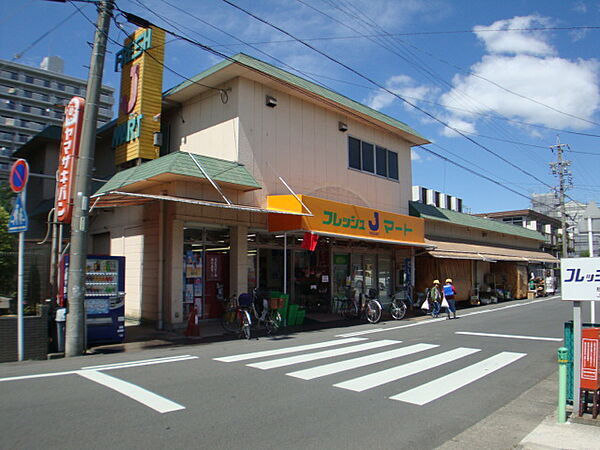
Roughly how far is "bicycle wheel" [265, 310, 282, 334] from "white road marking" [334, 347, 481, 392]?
484cm

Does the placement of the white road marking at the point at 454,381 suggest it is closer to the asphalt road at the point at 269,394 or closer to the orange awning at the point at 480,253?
the asphalt road at the point at 269,394

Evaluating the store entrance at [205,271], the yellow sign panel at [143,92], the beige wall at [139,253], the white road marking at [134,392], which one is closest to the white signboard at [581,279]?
the white road marking at [134,392]

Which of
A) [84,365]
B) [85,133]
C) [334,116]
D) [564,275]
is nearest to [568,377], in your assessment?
[564,275]

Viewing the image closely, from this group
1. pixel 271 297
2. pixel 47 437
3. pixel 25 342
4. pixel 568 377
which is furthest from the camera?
pixel 271 297

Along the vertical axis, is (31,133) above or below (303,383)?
above

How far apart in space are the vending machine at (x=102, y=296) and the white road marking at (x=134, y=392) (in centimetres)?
304

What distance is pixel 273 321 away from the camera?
1292 centimetres

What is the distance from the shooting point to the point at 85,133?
10000mm

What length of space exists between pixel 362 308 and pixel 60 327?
1016cm

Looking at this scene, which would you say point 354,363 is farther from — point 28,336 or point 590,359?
point 28,336

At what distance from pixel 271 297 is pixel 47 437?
9447 millimetres

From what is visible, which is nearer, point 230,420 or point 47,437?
point 47,437

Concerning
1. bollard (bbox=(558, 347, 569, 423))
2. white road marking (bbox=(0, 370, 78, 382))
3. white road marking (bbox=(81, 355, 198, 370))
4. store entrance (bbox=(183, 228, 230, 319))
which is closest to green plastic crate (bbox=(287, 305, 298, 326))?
store entrance (bbox=(183, 228, 230, 319))

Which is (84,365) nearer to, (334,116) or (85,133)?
(85,133)
